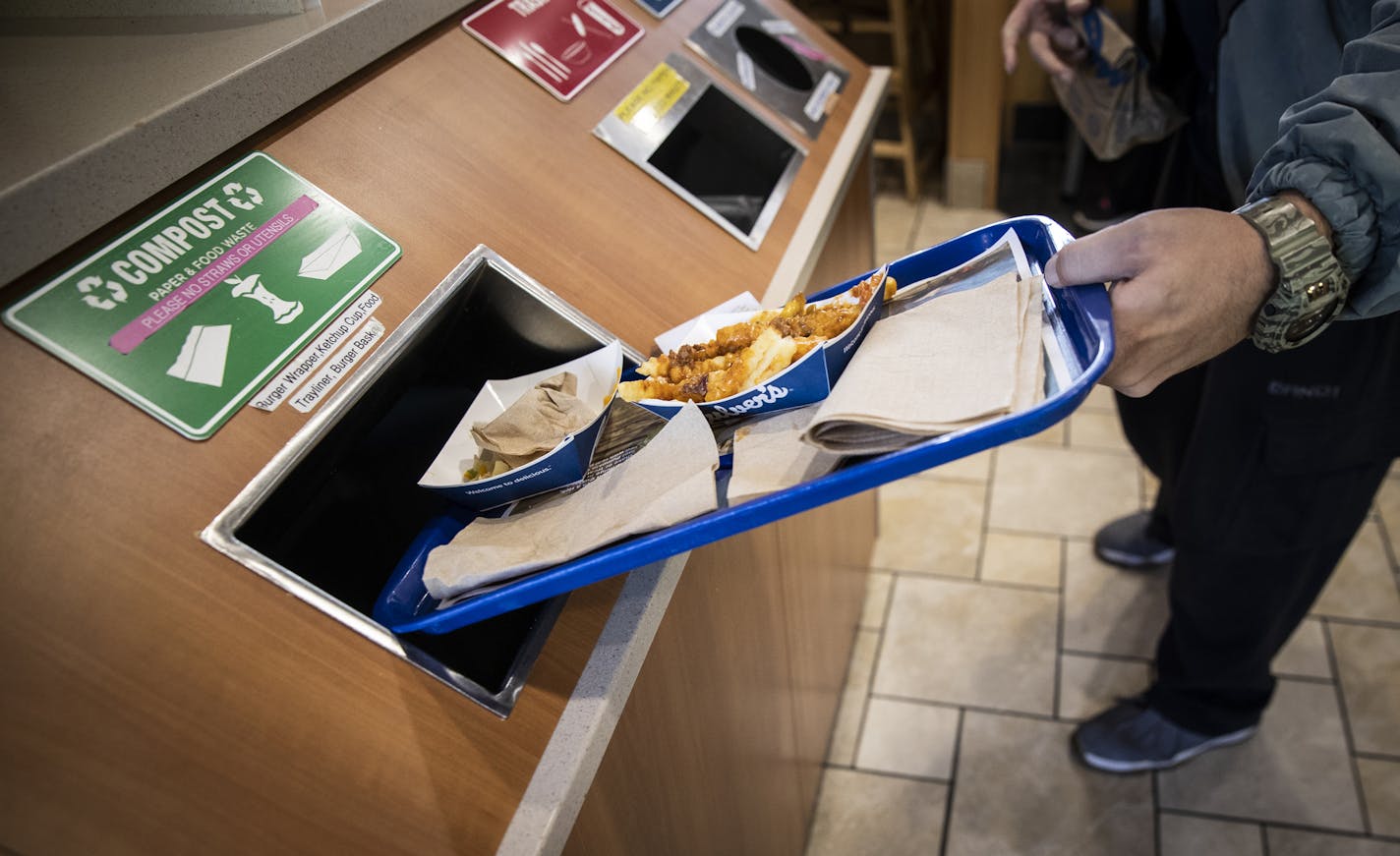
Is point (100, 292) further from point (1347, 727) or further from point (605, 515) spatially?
point (1347, 727)

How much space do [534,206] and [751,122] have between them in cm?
57

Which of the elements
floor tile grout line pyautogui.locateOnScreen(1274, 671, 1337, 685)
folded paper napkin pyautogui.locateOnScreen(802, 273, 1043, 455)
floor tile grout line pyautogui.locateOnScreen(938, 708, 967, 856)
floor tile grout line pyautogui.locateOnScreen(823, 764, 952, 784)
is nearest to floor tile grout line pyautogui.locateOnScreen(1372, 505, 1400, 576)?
floor tile grout line pyautogui.locateOnScreen(1274, 671, 1337, 685)

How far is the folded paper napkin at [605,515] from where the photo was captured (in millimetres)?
796

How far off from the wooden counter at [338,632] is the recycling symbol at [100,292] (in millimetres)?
32

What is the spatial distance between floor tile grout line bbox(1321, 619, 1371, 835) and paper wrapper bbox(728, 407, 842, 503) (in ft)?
5.27

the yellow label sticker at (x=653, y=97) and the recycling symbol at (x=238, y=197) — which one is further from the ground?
the recycling symbol at (x=238, y=197)

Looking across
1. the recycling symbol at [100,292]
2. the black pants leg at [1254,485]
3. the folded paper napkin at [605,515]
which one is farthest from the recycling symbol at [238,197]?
the black pants leg at [1254,485]

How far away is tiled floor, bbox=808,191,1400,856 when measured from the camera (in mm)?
1800

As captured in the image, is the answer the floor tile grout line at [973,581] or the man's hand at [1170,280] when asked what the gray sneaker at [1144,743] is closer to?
the floor tile grout line at [973,581]

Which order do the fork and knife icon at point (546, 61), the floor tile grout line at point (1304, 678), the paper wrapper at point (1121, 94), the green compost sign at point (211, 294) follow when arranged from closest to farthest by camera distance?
the green compost sign at point (211, 294) → the fork and knife icon at point (546, 61) → the paper wrapper at point (1121, 94) → the floor tile grout line at point (1304, 678)

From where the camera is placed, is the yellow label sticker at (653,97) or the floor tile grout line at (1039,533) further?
the floor tile grout line at (1039,533)

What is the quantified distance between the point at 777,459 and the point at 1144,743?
1.45 metres

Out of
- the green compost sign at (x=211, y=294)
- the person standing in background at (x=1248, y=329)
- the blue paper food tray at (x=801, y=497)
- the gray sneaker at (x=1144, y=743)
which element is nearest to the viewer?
the blue paper food tray at (x=801, y=497)

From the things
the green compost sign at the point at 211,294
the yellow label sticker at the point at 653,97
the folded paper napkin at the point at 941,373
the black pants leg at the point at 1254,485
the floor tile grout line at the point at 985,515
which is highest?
the green compost sign at the point at 211,294
